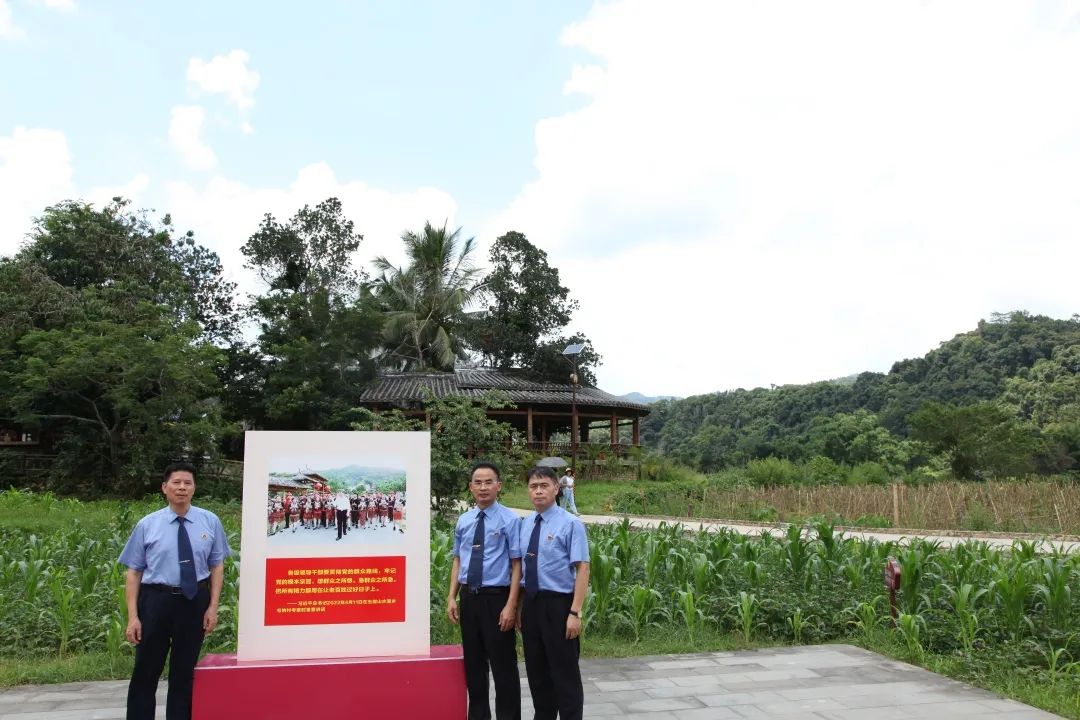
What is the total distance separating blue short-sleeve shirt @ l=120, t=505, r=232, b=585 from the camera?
3.78 meters

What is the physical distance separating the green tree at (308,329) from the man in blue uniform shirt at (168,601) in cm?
2098

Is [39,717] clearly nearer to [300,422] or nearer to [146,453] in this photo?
[146,453]

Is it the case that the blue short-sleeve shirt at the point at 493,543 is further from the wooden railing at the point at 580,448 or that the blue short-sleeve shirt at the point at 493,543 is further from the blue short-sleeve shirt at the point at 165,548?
the wooden railing at the point at 580,448

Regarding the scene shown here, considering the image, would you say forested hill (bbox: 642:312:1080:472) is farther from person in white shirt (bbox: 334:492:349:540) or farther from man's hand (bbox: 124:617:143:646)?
man's hand (bbox: 124:617:143:646)

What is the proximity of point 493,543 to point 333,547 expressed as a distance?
0.85 meters

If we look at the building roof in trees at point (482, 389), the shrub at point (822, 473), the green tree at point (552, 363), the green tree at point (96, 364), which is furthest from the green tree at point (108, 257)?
the shrub at point (822, 473)

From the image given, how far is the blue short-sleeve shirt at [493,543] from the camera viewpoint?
13.1 feet

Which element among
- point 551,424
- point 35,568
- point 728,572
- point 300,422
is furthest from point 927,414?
point 35,568

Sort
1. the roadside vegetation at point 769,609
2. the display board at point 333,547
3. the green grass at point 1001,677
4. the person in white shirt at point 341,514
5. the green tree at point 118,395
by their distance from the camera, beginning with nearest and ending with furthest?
the display board at point 333,547, the person in white shirt at point 341,514, the green grass at point 1001,677, the roadside vegetation at point 769,609, the green tree at point 118,395

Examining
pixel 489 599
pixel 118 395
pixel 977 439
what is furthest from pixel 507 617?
pixel 977 439

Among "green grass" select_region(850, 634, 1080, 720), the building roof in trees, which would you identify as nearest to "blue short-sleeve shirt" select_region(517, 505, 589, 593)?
"green grass" select_region(850, 634, 1080, 720)

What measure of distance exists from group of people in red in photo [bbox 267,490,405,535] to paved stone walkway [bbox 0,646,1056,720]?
1.38 metres

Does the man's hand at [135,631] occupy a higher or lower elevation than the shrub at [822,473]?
lower

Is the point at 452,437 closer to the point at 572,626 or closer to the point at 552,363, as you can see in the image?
the point at 572,626
